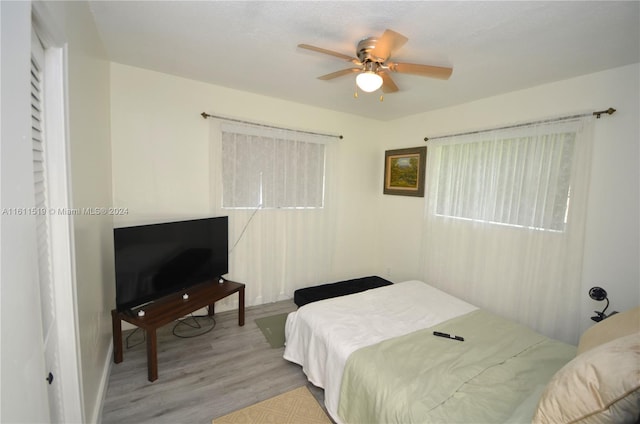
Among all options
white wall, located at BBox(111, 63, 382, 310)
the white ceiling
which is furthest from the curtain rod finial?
white wall, located at BBox(111, 63, 382, 310)

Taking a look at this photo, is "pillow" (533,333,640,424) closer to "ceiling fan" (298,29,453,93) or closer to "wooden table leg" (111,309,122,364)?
"ceiling fan" (298,29,453,93)

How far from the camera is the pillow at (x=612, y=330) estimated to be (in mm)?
1312

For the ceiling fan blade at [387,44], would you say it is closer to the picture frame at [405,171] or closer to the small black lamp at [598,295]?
the picture frame at [405,171]

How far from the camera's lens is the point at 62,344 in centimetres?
124

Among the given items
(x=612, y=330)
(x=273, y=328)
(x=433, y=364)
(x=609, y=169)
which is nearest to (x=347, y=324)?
(x=433, y=364)

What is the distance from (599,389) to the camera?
2.91ft

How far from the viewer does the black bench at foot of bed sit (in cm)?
315

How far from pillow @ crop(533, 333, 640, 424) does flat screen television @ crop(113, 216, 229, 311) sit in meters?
2.58

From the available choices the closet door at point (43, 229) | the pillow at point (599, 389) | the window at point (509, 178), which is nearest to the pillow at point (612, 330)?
the pillow at point (599, 389)

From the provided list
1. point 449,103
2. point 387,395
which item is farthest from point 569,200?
point 387,395

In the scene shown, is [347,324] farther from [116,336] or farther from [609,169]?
[609,169]

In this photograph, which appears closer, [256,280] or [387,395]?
[387,395]

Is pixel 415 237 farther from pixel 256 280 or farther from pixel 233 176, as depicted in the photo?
pixel 233 176

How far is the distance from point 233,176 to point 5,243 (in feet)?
8.20
